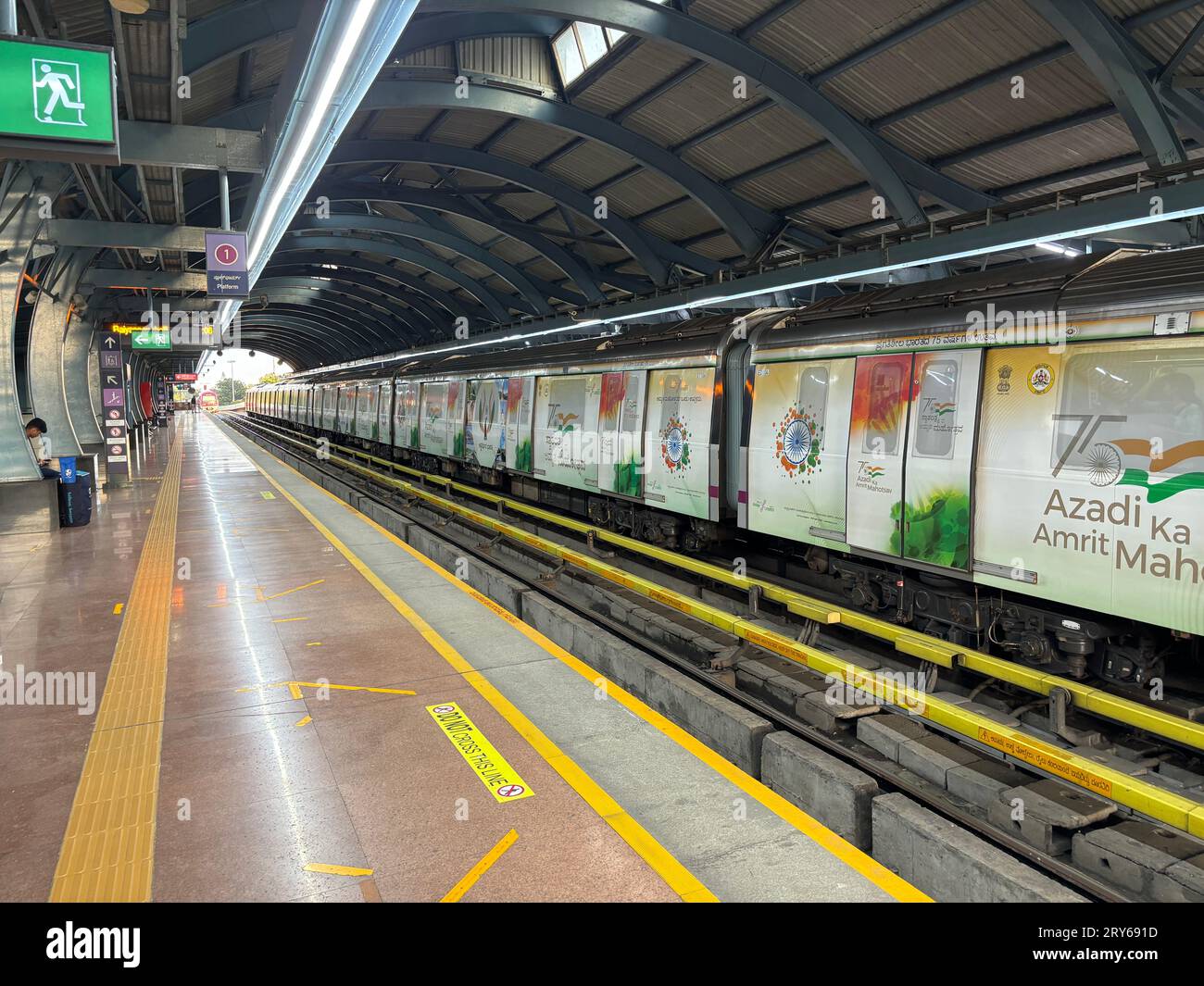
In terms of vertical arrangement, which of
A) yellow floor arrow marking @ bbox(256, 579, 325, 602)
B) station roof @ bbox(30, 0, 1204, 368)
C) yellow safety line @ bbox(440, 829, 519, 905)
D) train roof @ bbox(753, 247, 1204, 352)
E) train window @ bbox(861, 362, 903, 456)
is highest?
station roof @ bbox(30, 0, 1204, 368)

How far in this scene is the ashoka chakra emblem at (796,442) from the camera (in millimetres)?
7762

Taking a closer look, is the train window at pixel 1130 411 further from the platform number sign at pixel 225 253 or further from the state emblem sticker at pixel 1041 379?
the platform number sign at pixel 225 253

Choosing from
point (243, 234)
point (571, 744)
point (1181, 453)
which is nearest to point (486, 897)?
point (571, 744)

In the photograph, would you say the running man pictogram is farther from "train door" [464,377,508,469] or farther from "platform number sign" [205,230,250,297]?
"train door" [464,377,508,469]

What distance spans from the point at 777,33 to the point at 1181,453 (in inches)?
443

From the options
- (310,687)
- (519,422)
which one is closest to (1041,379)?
(310,687)

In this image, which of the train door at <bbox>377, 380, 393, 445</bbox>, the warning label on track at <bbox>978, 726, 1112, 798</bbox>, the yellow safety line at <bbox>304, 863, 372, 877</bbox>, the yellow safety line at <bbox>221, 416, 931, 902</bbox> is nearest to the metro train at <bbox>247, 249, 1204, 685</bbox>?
the warning label on track at <bbox>978, 726, 1112, 798</bbox>

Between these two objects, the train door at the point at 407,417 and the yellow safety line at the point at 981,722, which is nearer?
the yellow safety line at the point at 981,722

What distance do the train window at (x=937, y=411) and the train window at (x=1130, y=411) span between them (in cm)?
87

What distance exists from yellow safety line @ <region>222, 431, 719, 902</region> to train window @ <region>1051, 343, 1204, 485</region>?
3610 mm

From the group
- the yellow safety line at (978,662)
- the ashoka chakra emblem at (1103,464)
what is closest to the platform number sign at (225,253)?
the yellow safety line at (978,662)

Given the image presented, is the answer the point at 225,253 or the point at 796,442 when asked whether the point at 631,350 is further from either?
the point at 225,253

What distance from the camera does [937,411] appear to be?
6.23m

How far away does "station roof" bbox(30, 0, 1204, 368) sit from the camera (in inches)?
407
